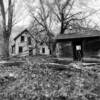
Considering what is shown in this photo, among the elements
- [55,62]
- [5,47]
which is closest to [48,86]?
[55,62]

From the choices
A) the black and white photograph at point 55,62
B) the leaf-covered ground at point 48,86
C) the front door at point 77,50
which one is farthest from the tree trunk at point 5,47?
the front door at point 77,50

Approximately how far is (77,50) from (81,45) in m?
0.78

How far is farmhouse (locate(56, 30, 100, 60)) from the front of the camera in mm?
9992

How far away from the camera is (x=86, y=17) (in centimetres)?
1748

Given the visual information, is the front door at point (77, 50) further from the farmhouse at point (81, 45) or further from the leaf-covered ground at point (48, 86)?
the leaf-covered ground at point (48, 86)

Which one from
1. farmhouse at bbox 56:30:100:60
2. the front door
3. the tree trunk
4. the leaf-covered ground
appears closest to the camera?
the leaf-covered ground

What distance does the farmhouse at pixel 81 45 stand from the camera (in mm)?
9992

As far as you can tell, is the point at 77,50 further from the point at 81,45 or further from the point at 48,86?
the point at 48,86

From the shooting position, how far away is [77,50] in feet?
38.3

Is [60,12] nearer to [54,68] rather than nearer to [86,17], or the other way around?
[86,17]

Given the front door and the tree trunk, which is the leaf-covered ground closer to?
the front door

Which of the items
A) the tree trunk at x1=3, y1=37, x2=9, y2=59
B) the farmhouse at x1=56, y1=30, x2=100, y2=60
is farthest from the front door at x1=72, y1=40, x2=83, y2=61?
the tree trunk at x1=3, y1=37, x2=9, y2=59

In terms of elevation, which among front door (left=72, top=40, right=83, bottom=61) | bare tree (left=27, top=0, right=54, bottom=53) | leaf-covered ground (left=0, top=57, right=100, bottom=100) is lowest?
leaf-covered ground (left=0, top=57, right=100, bottom=100)

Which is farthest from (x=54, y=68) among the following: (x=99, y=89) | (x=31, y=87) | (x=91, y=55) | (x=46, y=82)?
(x=91, y=55)
